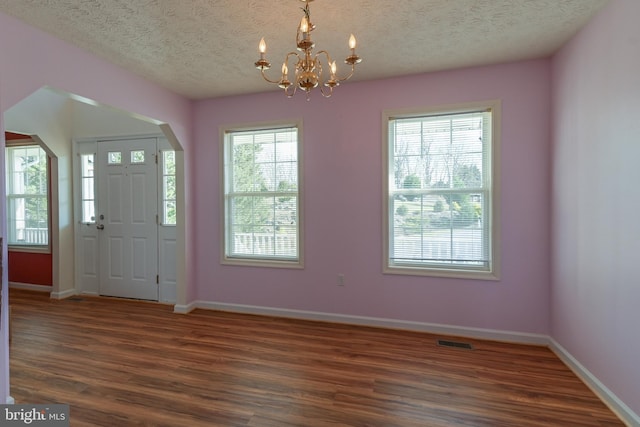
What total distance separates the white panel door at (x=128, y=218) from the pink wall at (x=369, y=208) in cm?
83

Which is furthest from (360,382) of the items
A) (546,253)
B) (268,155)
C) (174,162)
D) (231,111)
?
(174,162)

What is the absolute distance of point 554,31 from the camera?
240 cm

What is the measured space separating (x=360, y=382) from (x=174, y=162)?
3.46 meters

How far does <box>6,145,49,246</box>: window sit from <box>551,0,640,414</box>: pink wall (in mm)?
6534

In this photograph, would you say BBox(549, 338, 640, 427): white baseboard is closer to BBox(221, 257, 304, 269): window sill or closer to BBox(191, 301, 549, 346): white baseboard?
BBox(191, 301, 549, 346): white baseboard

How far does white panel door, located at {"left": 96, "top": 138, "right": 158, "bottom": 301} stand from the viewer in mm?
4348

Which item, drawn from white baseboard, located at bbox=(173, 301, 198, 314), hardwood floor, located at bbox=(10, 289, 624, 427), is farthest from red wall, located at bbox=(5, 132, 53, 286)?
→ white baseboard, located at bbox=(173, 301, 198, 314)

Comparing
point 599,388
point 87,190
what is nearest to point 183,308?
point 87,190

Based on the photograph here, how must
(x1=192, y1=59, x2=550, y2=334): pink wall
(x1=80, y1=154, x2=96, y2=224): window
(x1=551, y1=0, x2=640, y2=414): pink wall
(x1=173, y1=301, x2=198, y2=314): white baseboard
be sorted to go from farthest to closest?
(x1=80, y1=154, x2=96, y2=224): window
(x1=173, y1=301, x2=198, y2=314): white baseboard
(x1=192, y1=59, x2=550, y2=334): pink wall
(x1=551, y1=0, x2=640, y2=414): pink wall

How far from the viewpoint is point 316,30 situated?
2.38 meters

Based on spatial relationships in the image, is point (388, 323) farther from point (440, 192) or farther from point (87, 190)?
point (87, 190)

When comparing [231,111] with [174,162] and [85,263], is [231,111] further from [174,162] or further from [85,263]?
[85,263]

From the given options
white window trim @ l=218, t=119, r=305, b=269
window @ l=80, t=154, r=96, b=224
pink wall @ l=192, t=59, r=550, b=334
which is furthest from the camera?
window @ l=80, t=154, r=96, b=224

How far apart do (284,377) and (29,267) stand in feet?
16.2
